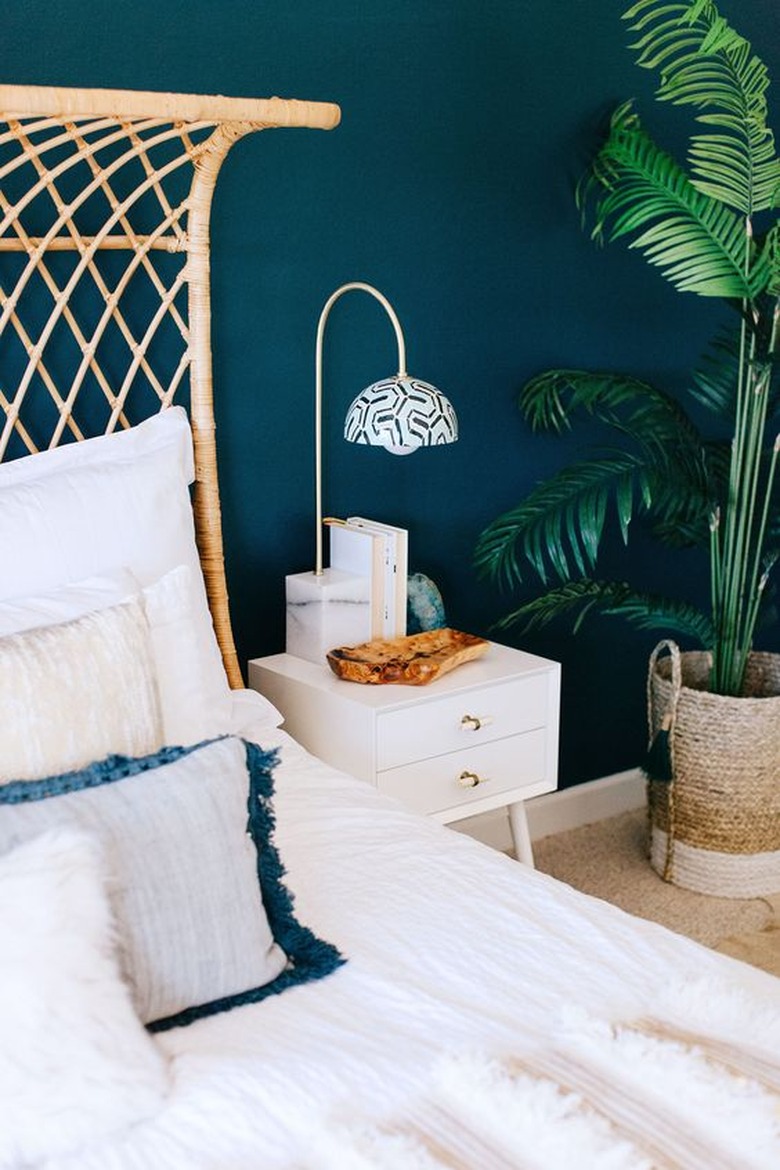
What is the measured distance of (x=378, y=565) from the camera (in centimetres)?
270

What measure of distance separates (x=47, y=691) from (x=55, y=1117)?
0.56 metres

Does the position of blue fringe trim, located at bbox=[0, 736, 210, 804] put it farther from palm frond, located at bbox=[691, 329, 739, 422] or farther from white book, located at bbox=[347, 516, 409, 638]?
palm frond, located at bbox=[691, 329, 739, 422]

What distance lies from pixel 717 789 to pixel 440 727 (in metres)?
0.78

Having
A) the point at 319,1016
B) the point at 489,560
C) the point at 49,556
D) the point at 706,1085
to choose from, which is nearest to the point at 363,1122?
the point at 319,1016

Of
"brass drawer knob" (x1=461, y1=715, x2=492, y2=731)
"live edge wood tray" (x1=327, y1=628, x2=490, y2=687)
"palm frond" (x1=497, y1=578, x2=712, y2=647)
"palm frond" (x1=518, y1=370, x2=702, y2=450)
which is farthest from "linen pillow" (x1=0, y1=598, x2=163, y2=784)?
"palm frond" (x1=518, y1=370, x2=702, y2=450)

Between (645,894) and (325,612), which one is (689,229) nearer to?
(325,612)

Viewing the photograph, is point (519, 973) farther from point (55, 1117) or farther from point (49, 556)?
point (49, 556)

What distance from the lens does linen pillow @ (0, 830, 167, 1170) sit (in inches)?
49.1

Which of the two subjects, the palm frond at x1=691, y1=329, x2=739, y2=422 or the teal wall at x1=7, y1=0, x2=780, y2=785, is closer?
the teal wall at x1=7, y1=0, x2=780, y2=785

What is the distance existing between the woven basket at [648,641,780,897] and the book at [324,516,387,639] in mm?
692

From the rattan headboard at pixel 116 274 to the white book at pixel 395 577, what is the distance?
34 centimetres

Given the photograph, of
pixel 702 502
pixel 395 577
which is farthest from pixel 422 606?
pixel 702 502

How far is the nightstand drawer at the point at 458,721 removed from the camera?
2.49m

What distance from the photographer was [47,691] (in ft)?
5.46
